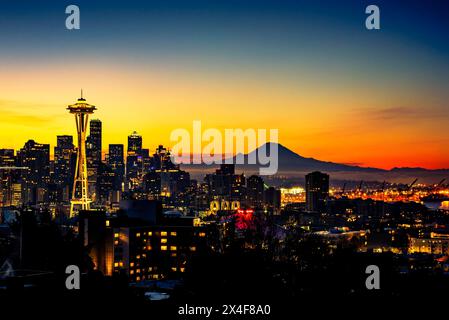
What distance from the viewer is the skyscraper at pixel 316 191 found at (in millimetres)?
98812

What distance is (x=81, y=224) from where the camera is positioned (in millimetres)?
37875

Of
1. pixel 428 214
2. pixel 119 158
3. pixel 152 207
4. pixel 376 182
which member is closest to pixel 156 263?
pixel 152 207

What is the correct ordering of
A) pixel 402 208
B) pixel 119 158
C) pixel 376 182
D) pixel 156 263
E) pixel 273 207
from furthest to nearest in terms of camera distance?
pixel 376 182 → pixel 119 158 → pixel 402 208 → pixel 273 207 → pixel 156 263

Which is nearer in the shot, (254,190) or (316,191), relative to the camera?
(254,190)

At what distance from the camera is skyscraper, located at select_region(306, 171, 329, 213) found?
98.8 meters

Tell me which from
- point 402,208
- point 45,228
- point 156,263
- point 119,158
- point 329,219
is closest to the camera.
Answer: point 45,228

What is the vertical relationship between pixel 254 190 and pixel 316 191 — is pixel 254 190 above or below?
above

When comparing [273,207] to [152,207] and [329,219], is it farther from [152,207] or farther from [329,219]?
[152,207]

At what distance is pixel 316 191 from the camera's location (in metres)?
101

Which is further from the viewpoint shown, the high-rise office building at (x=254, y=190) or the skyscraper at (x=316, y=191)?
the skyscraper at (x=316, y=191)

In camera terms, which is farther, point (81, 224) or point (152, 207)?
point (152, 207)

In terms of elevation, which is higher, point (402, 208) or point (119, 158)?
point (119, 158)

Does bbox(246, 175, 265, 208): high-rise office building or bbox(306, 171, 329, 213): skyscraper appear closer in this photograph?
bbox(246, 175, 265, 208): high-rise office building
